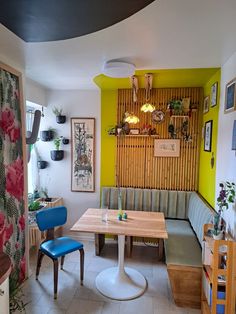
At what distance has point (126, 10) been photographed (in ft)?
4.74

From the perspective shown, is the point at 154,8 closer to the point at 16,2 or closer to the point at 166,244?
the point at 16,2

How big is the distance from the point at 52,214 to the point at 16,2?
7.42 feet

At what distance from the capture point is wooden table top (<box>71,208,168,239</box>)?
241 cm

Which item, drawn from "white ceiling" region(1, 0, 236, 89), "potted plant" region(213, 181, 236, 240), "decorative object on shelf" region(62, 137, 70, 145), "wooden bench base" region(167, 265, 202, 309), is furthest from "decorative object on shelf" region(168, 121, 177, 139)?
"wooden bench base" region(167, 265, 202, 309)

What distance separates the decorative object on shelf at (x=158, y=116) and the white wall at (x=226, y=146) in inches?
43.4

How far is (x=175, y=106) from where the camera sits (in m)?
3.52

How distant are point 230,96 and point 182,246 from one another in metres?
1.76

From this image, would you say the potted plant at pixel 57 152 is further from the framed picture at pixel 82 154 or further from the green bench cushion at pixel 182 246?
the green bench cushion at pixel 182 246

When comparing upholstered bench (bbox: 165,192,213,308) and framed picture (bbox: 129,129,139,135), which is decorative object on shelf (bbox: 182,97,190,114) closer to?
framed picture (bbox: 129,129,139,135)

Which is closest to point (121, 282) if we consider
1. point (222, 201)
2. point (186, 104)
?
point (222, 201)

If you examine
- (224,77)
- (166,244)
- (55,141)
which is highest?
(224,77)

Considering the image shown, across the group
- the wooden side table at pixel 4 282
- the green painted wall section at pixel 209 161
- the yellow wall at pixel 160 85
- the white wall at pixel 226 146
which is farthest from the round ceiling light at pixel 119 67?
the wooden side table at pixel 4 282

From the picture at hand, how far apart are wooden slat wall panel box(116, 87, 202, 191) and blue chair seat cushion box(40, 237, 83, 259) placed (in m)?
1.36

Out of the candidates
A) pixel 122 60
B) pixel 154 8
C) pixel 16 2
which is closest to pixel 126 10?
pixel 154 8
